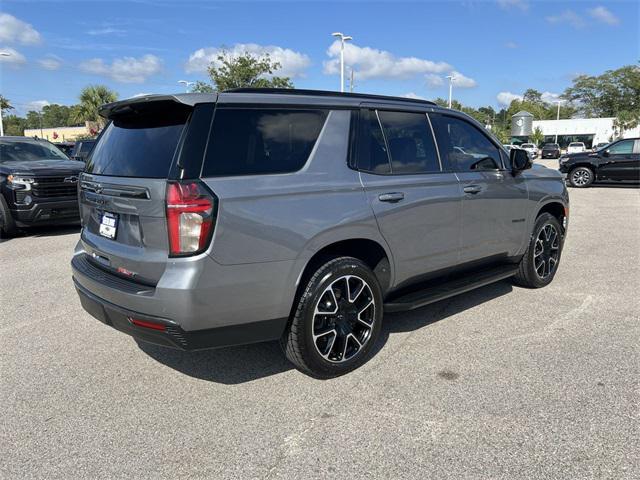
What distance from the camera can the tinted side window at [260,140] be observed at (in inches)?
112

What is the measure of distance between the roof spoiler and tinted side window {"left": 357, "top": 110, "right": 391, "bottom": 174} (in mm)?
1112

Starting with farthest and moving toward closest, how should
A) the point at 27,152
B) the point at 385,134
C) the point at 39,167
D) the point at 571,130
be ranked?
the point at 571,130
the point at 27,152
the point at 39,167
the point at 385,134

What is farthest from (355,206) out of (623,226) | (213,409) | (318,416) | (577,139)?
(577,139)

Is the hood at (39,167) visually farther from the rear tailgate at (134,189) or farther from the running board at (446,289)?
the running board at (446,289)

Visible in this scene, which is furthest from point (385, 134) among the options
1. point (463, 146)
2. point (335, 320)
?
point (335, 320)

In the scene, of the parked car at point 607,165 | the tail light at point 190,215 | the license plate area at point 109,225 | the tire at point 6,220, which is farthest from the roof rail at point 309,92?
the parked car at point 607,165

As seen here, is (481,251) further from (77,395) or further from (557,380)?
(77,395)

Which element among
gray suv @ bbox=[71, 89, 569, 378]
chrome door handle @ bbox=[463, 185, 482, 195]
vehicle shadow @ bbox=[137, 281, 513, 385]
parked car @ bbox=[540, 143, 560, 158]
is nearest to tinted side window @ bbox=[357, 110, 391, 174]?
gray suv @ bbox=[71, 89, 569, 378]

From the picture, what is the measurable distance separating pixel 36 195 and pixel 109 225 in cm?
631

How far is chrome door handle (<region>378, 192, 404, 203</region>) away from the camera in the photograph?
3.51 meters

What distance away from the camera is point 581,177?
17.5 meters

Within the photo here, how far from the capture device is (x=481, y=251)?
4.49 m

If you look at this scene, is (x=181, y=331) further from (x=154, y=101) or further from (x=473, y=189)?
(x=473, y=189)

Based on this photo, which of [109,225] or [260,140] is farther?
[109,225]
